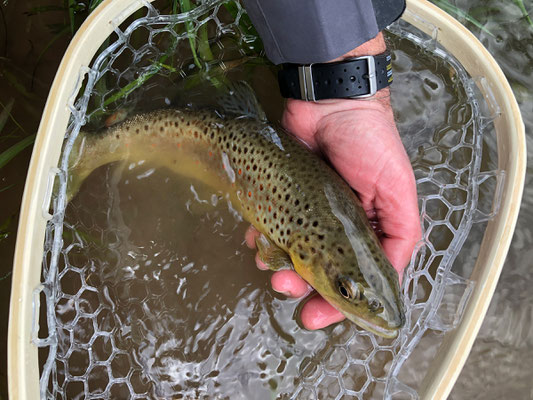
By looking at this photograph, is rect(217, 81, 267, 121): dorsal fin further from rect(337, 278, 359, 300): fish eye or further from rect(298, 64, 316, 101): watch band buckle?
rect(337, 278, 359, 300): fish eye

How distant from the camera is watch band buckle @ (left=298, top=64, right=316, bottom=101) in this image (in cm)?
202

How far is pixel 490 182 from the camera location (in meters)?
2.43

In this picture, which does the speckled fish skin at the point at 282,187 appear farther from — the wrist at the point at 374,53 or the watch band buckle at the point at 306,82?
the wrist at the point at 374,53

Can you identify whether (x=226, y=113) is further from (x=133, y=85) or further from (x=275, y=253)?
(x=275, y=253)

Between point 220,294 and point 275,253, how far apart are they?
1.50 ft

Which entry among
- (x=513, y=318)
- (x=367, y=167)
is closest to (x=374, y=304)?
(x=367, y=167)

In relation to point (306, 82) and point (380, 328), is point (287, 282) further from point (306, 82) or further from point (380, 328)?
point (306, 82)

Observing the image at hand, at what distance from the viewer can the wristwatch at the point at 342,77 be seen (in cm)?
199

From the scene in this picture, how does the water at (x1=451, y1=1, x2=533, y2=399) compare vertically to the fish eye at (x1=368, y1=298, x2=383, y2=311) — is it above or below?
below

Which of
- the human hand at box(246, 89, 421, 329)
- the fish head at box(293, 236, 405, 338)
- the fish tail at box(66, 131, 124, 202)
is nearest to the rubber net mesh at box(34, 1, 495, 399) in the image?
the fish tail at box(66, 131, 124, 202)

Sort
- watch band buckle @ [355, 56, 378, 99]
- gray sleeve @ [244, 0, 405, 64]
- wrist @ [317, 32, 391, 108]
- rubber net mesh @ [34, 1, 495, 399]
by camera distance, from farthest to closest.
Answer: rubber net mesh @ [34, 1, 495, 399], wrist @ [317, 32, 391, 108], watch band buckle @ [355, 56, 378, 99], gray sleeve @ [244, 0, 405, 64]

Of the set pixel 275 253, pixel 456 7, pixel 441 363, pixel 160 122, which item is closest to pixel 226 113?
pixel 160 122

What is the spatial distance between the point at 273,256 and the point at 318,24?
3.12ft

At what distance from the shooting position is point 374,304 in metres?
1.74
